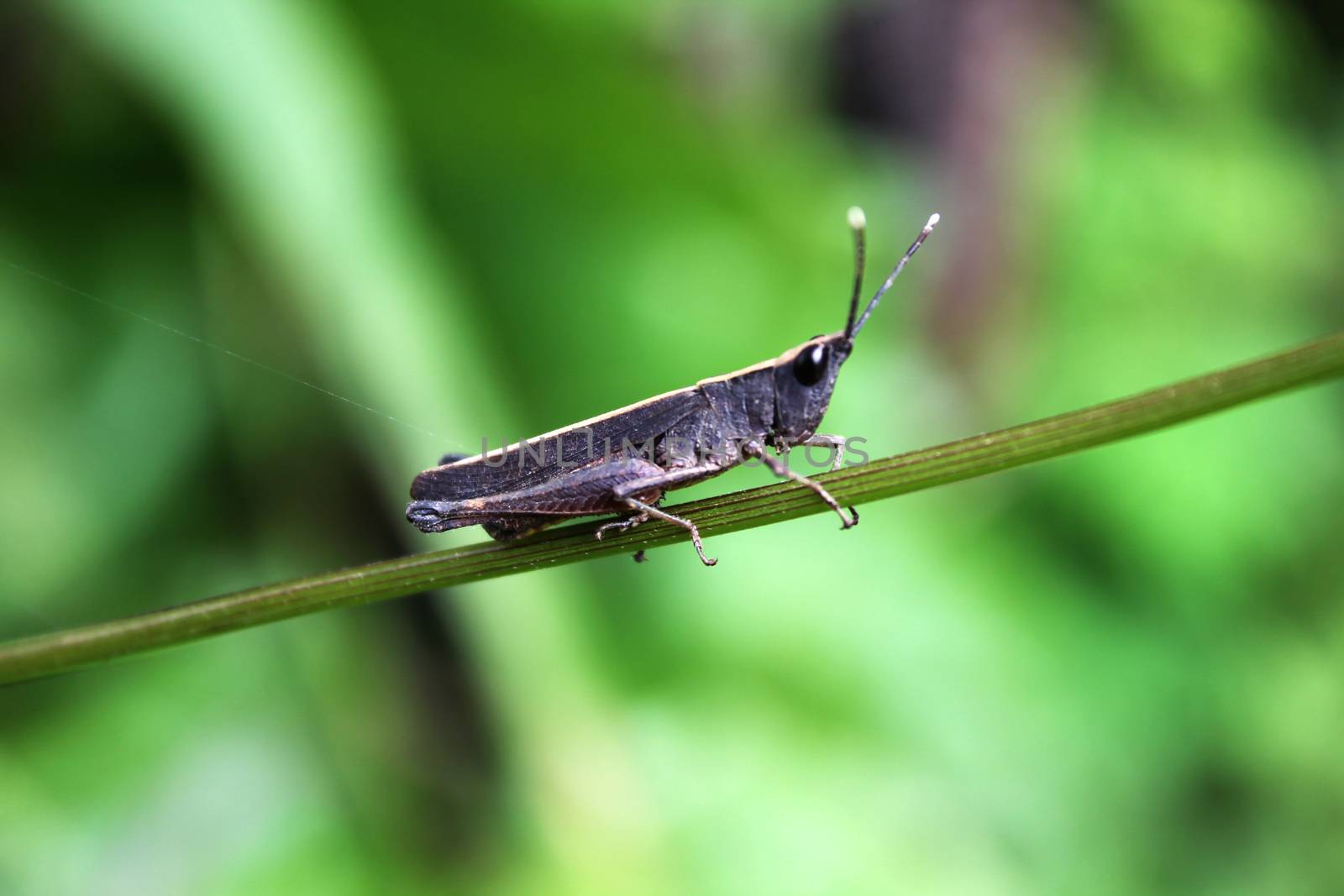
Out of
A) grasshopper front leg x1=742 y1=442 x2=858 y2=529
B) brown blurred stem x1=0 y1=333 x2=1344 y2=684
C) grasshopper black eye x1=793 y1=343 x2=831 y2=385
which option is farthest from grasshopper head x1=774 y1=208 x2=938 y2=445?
brown blurred stem x1=0 y1=333 x2=1344 y2=684

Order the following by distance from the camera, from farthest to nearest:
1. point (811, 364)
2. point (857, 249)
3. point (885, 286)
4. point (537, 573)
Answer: point (537, 573) < point (811, 364) < point (885, 286) < point (857, 249)

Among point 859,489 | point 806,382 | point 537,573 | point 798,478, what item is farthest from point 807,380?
point 537,573

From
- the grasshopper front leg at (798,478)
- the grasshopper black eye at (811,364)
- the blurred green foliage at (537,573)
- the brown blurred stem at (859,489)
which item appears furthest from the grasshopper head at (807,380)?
the blurred green foliage at (537,573)

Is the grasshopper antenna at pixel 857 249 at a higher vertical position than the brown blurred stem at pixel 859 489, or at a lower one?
higher

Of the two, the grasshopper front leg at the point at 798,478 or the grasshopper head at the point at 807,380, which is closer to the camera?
the grasshopper front leg at the point at 798,478

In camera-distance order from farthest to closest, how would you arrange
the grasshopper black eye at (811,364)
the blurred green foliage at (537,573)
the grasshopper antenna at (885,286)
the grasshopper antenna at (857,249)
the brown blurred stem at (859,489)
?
the blurred green foliage at (537,573), the grasshopper black eye at (811,364), the grasshopper antenna at (885,286), the grasshopper antenna at (857,249), the brown blurred stem at (859,489)

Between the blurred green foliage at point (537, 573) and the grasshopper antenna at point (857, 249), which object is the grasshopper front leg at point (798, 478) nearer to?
the grasshopper antenna at point (857, 249)

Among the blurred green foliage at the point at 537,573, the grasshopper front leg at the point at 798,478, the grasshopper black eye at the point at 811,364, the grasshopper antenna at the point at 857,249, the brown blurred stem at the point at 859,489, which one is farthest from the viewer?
the blurred green foliage at the point at 537,573

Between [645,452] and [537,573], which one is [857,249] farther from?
[537,573]
